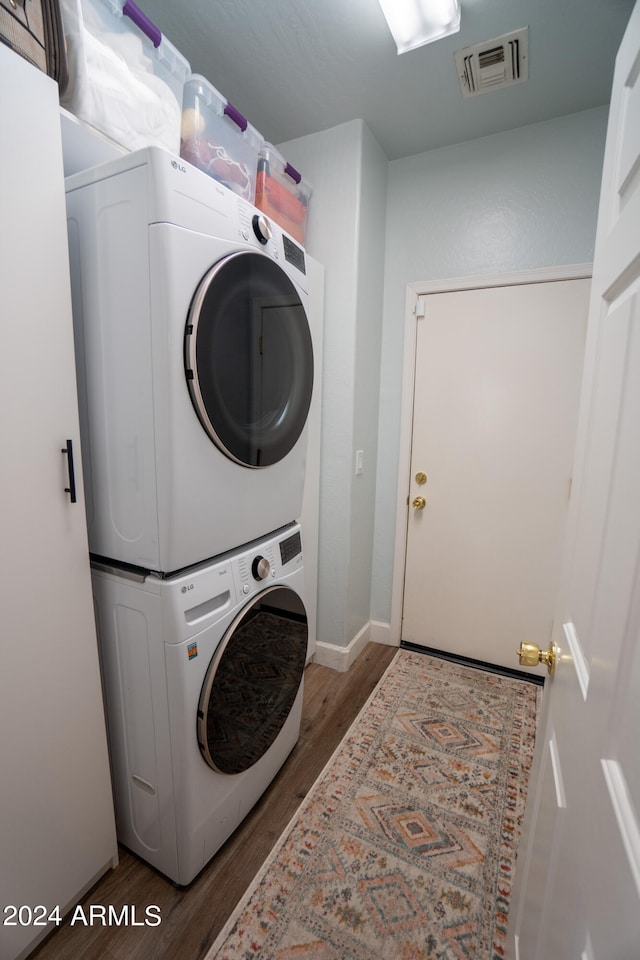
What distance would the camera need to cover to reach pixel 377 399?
241 centimetres

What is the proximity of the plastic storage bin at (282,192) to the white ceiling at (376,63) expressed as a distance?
0.29 metres

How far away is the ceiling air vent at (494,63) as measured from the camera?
151 centimetres

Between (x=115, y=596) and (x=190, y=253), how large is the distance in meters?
0.87

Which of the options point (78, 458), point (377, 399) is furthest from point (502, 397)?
point (78, 458)

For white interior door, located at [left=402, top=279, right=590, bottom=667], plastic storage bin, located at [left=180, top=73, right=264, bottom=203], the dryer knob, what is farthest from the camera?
white interior door, located at [left=402, top=279, right=590, bottom=667]

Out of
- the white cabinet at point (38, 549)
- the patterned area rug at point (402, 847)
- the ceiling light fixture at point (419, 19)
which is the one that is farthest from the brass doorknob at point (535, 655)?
the ceiling light fixture at point (419, 19)

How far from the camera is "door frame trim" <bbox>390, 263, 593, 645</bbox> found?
198 centimetres

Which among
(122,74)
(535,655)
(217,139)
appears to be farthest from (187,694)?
(217,139)

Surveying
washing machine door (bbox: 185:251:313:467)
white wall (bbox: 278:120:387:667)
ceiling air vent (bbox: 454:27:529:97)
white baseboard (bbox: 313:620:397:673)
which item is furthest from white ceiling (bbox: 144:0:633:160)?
white baseboard (bbox: 313:620:397:673)

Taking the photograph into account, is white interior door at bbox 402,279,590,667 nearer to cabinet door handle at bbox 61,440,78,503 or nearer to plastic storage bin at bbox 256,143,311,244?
plastic storage bin at bbox 256,143,311,244

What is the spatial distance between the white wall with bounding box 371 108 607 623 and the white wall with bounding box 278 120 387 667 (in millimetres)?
95

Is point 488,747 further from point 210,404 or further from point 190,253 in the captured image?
point 190,253

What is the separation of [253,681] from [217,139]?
1.75m

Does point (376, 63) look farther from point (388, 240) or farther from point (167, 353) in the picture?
point (167, 353)
